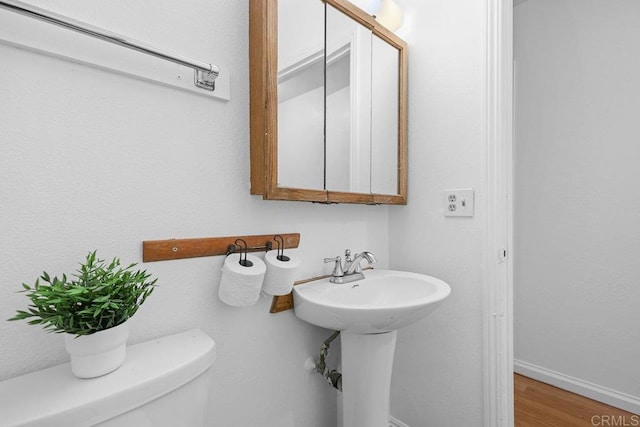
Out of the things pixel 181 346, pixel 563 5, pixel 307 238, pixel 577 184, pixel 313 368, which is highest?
pixel 563 5

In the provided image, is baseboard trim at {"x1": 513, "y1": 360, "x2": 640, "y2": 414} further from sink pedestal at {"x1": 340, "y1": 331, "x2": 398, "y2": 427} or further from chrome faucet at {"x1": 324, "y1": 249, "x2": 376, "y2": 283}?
chrome faucet at {"x1": 324, "y1": 249, "x2": 376, "y2": 283}

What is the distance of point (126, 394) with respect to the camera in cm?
56

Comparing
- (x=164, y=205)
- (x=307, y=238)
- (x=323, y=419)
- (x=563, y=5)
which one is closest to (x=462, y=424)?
(x=323, y=419)

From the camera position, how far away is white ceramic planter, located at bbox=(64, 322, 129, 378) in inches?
22.4

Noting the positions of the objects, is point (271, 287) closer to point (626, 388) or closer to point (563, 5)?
point (626, 388)

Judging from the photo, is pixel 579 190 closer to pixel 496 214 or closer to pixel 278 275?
pixel 496 214

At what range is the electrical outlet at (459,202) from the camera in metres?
1.18

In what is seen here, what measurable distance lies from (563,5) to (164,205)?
236 cm

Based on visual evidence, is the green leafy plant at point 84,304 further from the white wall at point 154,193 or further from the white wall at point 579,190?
the white wall at point 579,190

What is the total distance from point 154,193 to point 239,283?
32 cm

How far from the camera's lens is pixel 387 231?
147 centimetres

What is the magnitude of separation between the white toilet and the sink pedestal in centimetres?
50

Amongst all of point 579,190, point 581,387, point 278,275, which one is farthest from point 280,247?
point 581,387

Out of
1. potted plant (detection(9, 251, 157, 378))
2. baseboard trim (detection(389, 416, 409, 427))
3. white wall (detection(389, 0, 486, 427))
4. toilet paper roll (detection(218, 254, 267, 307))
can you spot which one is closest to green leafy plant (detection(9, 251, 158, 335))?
potted plant (detection(9, 251, 157, 378))
